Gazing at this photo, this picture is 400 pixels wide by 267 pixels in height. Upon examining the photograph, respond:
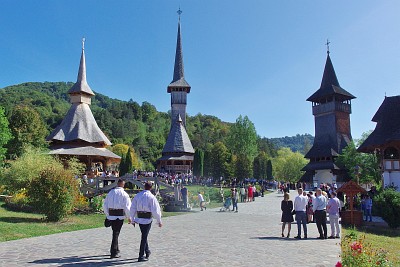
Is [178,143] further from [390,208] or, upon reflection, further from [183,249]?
[183,249]

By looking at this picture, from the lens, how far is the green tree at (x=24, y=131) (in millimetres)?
42062

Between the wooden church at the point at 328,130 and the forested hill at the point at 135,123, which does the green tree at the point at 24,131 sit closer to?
the wooden church at the point at 328,130

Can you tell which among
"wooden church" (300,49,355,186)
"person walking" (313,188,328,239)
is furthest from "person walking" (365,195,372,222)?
"wooden church" (300,49,355,186)

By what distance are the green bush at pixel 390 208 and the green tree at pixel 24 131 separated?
35.0 metres

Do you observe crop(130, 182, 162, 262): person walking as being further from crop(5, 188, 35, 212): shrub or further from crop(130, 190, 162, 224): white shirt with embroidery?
crop(5, 188, 35, 212): shrub

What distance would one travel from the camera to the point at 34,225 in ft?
50.3

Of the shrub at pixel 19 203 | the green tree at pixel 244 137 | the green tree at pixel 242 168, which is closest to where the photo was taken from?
the shrub at pixel 19 203

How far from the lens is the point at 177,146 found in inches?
1975

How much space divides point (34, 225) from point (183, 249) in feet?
27.5

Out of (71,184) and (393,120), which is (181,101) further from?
(71,184)

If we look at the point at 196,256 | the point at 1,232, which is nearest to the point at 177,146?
the point at 1,232

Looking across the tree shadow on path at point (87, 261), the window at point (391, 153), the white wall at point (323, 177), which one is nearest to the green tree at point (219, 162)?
the white wall at point (323, 177)

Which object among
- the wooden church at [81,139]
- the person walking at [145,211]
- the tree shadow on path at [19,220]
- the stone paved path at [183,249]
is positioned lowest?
the stone paved path at [183,249]

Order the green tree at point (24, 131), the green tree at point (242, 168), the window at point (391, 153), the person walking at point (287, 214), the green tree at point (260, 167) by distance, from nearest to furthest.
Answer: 1. the person walking at point (287, 214)
2. the window at point (391, 153)
3. the green tree at point (24, 131)
4. the green tree at point (242, 168)
5. the green tree at point (260, 167)
